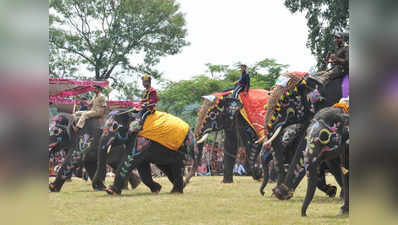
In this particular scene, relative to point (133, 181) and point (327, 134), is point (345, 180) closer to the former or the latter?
point (327, 134)

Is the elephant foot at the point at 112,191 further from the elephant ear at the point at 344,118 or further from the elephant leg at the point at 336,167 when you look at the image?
the elephant ear at the point at 344,118

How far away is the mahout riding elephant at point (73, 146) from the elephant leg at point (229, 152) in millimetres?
3651

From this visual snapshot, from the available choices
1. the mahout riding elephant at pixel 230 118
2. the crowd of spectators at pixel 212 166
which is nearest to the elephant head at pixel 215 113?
the mahout riding elephant at pixel 230 118

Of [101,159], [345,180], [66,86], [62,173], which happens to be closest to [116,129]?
[101,159]

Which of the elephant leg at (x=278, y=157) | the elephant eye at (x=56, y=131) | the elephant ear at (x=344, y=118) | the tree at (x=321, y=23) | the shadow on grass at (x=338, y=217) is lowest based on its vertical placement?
the shadow on grass at (x=338, y=217)

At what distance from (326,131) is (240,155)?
16.3 m

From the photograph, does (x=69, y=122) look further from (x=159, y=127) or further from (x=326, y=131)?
(x=326, y=131)

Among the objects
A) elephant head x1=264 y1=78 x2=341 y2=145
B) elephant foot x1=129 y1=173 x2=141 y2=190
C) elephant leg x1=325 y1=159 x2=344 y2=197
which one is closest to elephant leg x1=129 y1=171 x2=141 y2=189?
elephant foot x1=129 y1=173 x2=141 y2=190

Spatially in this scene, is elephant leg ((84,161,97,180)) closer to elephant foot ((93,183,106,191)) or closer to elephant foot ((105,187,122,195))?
elephant foot ((93,183,106,191))

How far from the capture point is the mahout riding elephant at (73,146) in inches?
511

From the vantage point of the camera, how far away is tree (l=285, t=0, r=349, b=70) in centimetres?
2133

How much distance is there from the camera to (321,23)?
2259cm

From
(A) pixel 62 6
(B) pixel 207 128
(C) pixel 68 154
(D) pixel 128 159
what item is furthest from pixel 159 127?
(A) pixel 62 6

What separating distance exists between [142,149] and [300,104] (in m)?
3.40
